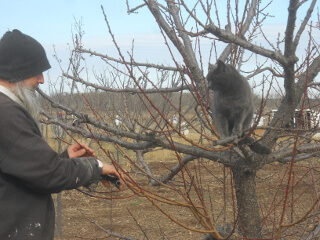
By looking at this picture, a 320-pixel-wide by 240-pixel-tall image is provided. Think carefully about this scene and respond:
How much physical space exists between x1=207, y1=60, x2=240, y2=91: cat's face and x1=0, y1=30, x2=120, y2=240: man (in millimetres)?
1267

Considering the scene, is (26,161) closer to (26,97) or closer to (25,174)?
(25,174)

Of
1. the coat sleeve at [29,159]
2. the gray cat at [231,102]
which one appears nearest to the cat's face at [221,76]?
the gray cat at [231,102]

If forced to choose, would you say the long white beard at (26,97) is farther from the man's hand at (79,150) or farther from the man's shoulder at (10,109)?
the man's hand at (79,150)

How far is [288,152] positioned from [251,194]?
44 cm

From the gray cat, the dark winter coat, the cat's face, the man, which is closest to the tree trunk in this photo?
the gray cat

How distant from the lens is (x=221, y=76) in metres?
3.13

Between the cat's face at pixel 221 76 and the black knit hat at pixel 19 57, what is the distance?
1.38 meters

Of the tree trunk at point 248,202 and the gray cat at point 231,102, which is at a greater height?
the gray cat at point 231,102

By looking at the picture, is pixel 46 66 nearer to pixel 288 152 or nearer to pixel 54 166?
pixel 54 166

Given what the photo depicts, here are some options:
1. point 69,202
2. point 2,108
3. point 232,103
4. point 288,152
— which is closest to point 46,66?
point 2,108

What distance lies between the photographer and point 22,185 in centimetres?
186

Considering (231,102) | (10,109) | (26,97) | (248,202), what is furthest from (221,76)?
(10,109)

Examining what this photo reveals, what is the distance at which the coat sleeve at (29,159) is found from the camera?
5.78ft

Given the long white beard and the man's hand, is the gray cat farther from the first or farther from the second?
the long white beard
